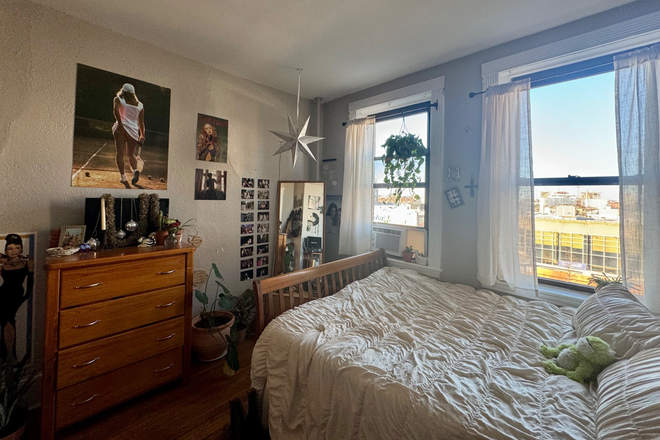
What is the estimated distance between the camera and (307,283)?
7.35 ft

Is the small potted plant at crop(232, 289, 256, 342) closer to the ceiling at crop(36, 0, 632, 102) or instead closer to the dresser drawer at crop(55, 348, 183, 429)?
the dresser drawer at crop(55, 348, 183, 429)

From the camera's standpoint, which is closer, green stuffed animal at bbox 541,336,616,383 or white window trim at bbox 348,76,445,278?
green stuffed animal at bbox 541,336,616,383

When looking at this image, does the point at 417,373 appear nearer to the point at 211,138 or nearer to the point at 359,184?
the point at 359,184

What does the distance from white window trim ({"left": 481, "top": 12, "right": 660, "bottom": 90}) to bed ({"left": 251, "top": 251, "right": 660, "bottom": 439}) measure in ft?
5.82

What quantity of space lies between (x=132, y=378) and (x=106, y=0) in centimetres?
244

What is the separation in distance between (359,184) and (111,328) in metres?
2.42

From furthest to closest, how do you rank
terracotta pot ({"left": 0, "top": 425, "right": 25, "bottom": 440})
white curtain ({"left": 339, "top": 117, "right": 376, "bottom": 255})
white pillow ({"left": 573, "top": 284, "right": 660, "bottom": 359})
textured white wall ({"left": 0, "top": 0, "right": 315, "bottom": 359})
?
white curtain ({"left": 339, "top": 117, "right": 376, "bottom": 255})
textured white wall ({"left": 0, "top": 0, "right": 315, "bottom": 359})
terracotta pot ({"left": 0, "top": 425, "right": 25, "bottom": 440})
white pillow ({"left": 573, "top": 284, "right": 660, "bottom": 359})

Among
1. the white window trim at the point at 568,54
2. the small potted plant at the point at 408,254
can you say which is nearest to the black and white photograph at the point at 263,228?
the small potted plant at the point at 408,254

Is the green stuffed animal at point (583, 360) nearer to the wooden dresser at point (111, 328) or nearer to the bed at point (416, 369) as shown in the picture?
the bed at point (416, 369)

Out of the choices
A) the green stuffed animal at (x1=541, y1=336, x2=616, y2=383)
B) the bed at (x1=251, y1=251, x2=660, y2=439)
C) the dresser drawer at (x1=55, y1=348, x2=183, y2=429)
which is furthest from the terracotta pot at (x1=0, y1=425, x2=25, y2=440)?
the green stuffed animal at (x1=541, y1=336, x2=616, y2=383)

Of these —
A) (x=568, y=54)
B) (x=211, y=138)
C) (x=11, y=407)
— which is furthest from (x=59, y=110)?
(x=568, y=54)

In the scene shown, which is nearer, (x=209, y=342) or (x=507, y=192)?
(x=507, y=192)

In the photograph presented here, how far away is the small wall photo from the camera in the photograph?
2.55 metres

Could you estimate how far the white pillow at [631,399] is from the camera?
0.73 meters
